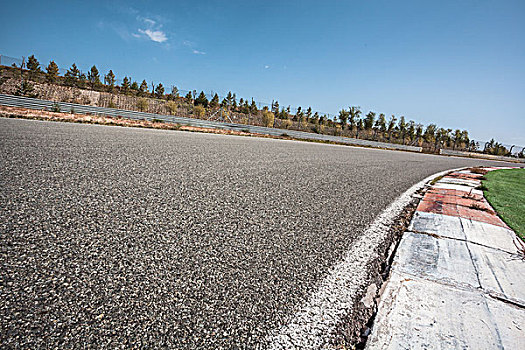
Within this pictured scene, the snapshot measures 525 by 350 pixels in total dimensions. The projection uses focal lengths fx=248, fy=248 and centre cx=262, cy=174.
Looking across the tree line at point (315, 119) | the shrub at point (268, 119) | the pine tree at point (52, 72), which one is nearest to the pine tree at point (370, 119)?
the tree line at point (315, 119)

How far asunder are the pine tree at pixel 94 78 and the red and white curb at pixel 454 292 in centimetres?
5214

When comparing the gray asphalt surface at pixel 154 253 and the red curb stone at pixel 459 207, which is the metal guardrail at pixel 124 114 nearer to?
the gray asphalt surface at pixel 154 253

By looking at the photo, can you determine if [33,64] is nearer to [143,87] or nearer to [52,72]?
[52,72]

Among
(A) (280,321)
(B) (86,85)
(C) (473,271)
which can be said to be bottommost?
(A) (280,321)

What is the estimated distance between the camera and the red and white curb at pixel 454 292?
1102 mm

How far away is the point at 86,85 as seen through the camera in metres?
41.8

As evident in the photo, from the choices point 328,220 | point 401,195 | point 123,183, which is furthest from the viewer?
point 401,195

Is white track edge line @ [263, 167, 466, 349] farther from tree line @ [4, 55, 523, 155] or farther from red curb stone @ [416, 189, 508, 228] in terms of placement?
tree line @ [4, 55, 523, 155]

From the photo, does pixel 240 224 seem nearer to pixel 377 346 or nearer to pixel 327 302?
pixel 327 302

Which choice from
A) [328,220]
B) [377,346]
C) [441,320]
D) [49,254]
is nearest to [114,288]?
[49,254]

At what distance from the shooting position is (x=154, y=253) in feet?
5.12

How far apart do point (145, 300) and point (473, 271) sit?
201cm

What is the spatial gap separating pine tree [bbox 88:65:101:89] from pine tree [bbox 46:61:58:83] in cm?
450

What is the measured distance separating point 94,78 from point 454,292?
53.2 meters
